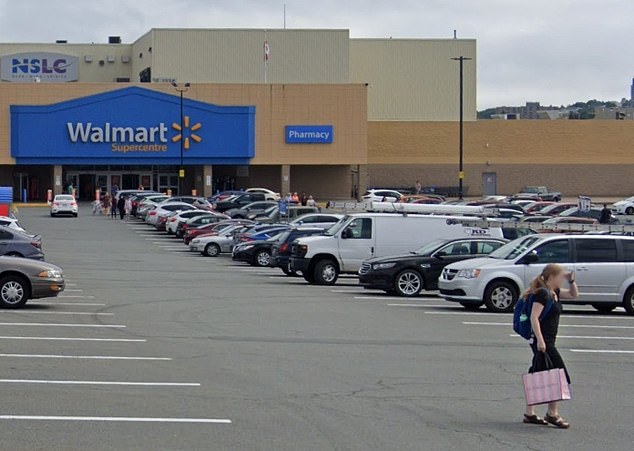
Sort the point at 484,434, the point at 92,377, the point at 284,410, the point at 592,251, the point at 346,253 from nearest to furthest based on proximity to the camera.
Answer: the point at 484,434 < the point at 284,410 < the point at 92,377 < the point at 592,251 < the point at 346,253

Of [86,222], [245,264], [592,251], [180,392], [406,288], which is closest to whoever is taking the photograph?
[180,392]

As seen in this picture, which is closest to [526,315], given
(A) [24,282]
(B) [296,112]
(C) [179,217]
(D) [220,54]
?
(A) [24,282]

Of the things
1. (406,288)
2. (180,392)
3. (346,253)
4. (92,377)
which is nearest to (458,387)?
(180,392)

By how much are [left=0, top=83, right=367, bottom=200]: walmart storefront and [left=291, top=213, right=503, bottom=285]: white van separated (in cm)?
5377

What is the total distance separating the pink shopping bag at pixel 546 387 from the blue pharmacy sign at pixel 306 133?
76.1m

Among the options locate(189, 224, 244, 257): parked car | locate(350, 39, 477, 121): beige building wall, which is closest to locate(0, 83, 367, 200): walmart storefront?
locate(350, 39, 477, 121): beige building wall

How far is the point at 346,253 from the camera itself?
3047cm

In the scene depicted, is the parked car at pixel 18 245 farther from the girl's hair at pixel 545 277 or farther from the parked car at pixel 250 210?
the parked car at pixel 250 210

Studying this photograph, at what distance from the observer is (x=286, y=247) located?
3378cm

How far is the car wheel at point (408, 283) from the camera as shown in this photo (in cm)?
2712

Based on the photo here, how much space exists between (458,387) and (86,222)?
170 feet

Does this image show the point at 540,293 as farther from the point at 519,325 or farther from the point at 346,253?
the point at 346,253

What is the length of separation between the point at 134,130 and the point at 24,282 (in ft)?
210

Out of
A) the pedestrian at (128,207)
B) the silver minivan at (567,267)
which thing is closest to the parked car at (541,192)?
the pedestrian at (128,207)
